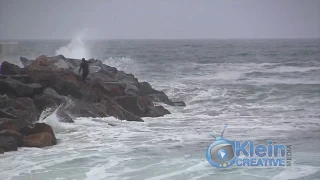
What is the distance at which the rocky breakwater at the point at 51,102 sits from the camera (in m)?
6.88

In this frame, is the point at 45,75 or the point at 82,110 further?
the point at 45,75

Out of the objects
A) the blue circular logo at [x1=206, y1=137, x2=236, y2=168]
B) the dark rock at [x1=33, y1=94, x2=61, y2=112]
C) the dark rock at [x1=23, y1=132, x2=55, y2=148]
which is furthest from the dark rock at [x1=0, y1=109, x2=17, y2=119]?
the blue circular logo at [x1=206, y1=137, x2=236, y2=168]

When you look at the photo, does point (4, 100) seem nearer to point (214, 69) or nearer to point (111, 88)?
point (111, 88)

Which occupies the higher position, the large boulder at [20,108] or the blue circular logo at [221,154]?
the large boulder at [20,108]

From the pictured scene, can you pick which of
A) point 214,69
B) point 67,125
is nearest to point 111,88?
point 67,125

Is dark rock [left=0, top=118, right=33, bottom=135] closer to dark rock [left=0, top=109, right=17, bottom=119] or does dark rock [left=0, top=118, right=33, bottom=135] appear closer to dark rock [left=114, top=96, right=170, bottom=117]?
dark rock [left=0, top=109, right=17, bottom=119]

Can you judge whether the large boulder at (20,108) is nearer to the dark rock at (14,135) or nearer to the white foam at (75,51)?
the dark rock at (14,135)

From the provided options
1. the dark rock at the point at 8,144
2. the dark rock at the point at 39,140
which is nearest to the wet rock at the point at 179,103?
the dark rock at the point at 39,140

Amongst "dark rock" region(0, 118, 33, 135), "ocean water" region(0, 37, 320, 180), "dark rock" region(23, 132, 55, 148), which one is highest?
"dark rock" region(0, 118, 33, 135)

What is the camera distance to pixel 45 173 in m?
5.66

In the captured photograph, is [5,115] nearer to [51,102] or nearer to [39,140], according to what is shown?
[39,140]

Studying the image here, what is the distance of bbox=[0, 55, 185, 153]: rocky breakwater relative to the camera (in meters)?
6.88

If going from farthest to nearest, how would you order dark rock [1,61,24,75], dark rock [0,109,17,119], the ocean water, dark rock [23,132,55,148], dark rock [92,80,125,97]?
dark rock [92,80,125,97], dark rock [1,61,24,75], dark rock [0,109,17,119], dark rock [23,132,55,148], the ocean water

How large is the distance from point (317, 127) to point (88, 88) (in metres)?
4.88
